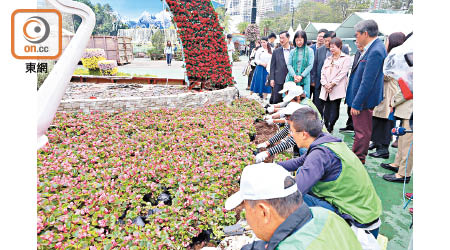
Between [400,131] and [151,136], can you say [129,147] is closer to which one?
[151,136]

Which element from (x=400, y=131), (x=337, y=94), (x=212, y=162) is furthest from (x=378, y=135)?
(x=212, y=162)

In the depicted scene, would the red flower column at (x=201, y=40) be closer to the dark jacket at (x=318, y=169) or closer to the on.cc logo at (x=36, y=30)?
the on.cc logo at (x=36, y=30)

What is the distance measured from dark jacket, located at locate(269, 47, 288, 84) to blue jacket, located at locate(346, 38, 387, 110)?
2.10 metres

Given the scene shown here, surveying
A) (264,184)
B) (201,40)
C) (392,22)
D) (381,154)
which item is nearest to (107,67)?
(201,40)

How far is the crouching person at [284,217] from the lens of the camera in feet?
3.87

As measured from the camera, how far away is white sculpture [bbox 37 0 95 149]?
3.16 meters

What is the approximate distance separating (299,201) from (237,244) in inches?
45.0

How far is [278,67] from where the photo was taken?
586cm

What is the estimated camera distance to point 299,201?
1288mm

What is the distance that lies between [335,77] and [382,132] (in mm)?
1183

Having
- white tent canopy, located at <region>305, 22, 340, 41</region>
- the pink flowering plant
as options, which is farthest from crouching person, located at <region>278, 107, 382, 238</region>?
white tent canopy, located at <region>305, 22, 340, 41</region>

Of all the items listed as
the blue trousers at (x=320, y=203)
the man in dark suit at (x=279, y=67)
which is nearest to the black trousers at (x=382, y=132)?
the man in dark suit at (x=279, y=67)

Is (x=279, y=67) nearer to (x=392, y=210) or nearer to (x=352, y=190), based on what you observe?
→ (x=392, y=210)

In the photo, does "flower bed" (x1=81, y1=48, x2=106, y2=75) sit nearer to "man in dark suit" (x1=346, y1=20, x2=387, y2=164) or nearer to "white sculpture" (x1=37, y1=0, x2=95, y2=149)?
"white sculpture" (x1=37, y1=0, x2=95, y2=149)
